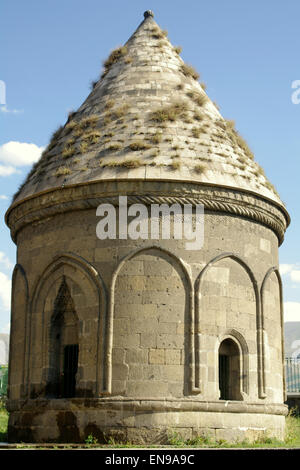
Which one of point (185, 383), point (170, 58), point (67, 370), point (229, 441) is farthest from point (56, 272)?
point (170, 58)

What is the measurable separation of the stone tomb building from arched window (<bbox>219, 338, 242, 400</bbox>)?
0.08 feet

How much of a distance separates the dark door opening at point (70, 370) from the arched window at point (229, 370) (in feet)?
10.1

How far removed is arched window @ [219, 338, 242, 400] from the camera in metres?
14.5

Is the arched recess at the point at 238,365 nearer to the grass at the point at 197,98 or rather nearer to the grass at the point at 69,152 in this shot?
the grass at the point at 69,152

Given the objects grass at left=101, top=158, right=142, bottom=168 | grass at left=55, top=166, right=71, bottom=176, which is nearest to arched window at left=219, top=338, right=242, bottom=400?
grass at left=101, top=158, right=142, bottom=168

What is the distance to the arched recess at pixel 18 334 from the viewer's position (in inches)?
601

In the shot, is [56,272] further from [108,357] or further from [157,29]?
[157,29]

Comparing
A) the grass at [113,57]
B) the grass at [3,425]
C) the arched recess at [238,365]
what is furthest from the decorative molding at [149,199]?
the grass at [3,425]

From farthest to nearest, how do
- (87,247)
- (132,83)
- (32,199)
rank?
(132,83) → (32,199) → (87,247)

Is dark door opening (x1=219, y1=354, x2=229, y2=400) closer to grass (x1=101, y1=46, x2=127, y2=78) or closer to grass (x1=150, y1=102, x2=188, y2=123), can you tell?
grass (x1=150, y1=102, x2=188, y2=123)

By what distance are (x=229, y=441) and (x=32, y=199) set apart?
6768 mm

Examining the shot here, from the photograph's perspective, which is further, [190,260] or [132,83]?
[132,83]

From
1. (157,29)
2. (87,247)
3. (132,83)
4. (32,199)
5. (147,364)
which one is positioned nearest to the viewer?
(147,364)

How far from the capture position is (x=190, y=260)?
47.1 feet
